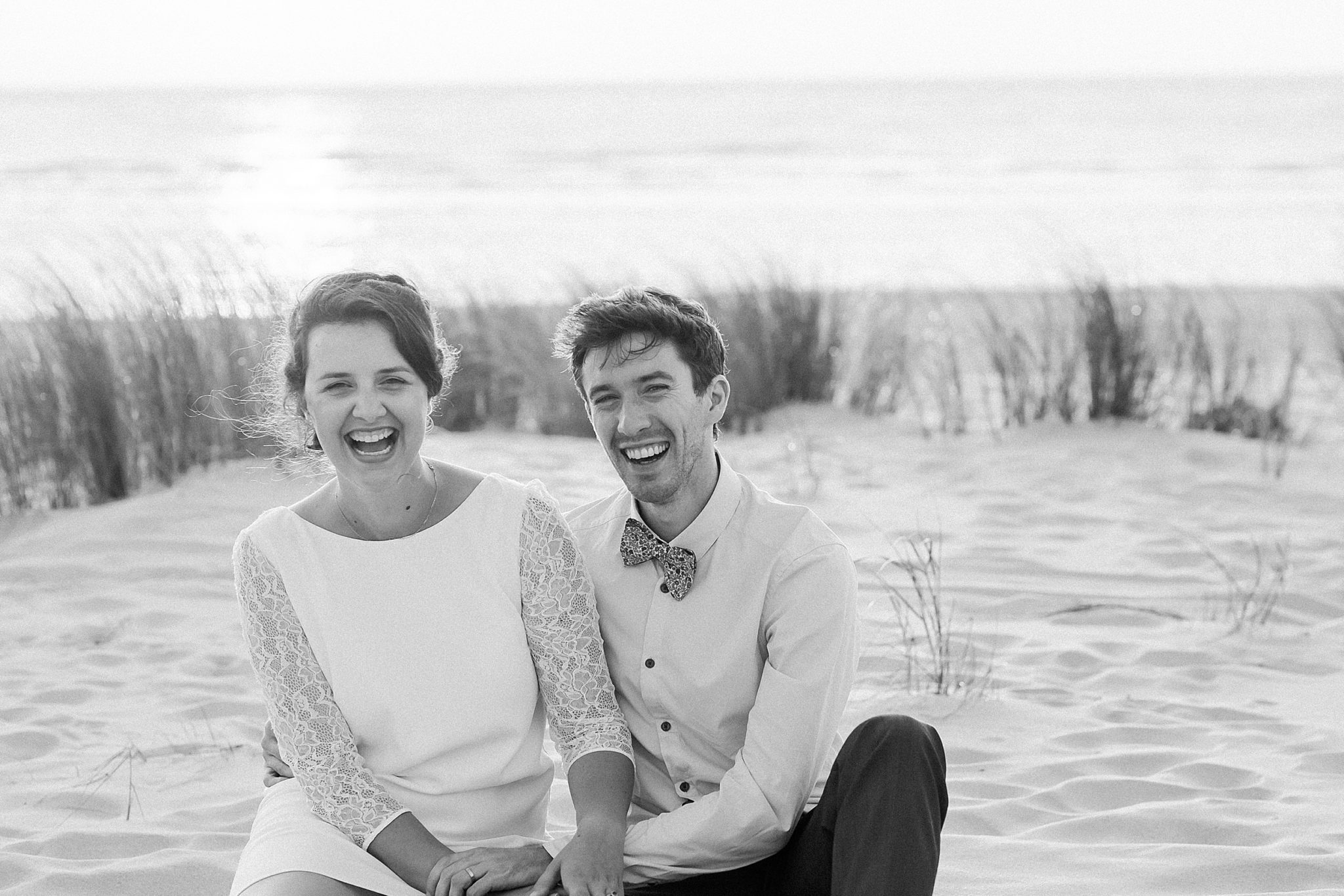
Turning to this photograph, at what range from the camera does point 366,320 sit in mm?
2377

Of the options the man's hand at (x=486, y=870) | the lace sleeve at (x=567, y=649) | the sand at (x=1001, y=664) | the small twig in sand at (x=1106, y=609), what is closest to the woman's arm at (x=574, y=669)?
the lace sleeve at (x=567, y=649)

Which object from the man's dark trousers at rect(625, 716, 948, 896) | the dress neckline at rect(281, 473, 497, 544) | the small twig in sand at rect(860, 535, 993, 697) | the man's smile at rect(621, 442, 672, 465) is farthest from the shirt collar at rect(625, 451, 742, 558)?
the small twig in sand at rect(860, 535, 993, 697)

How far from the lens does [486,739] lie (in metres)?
2.41

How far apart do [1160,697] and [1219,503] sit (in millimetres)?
2191

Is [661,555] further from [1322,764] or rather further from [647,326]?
[1322,764]

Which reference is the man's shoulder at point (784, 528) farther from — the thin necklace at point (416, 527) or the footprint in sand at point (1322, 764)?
the footprint in sand at point (1322, 764)

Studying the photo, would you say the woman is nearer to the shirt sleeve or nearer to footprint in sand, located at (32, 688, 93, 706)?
the shirt sleeve

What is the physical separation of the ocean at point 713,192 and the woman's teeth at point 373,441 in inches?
110

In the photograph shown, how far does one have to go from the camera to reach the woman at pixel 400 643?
2342 mm

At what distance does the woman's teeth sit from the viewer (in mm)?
2367

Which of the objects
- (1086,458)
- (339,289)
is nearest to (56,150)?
(1086,458)

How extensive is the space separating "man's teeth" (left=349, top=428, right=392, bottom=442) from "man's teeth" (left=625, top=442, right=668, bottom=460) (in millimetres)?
419

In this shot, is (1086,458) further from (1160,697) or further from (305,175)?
(305,175)

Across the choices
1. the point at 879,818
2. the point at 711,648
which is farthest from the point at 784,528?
the point at 879,818
